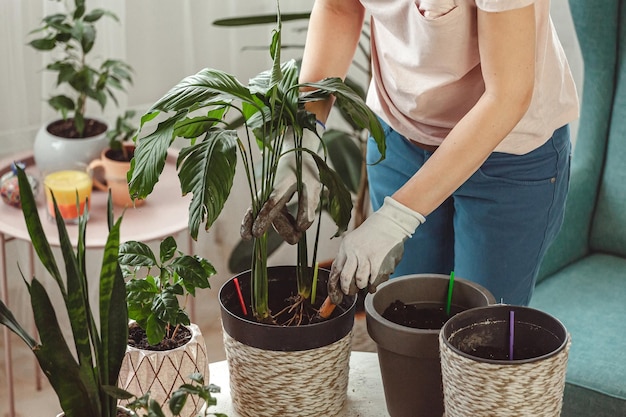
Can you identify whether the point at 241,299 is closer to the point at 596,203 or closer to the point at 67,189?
the point at 67,189

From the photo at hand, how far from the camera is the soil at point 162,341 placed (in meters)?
1.13

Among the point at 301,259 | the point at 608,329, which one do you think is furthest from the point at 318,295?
the point at 608,329

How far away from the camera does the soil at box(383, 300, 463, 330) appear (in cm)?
119

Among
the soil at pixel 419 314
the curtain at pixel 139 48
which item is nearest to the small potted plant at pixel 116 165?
the curtain at pixel 139 48

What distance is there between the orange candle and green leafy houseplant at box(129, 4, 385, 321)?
0.85m

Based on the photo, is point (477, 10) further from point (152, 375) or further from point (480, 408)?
point (152, 375)

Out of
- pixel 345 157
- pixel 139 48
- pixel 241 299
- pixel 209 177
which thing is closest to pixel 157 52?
pixel 139 48

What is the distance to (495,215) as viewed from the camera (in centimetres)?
144

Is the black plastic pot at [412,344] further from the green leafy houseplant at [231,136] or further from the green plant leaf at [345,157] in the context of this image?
the green plant leaf at [345,157]

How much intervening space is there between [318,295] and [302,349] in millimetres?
137

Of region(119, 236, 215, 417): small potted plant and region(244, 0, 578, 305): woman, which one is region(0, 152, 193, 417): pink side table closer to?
region(244, 0, 578, 305): woman

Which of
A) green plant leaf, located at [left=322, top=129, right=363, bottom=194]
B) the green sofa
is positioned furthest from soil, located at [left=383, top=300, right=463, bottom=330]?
green plant leaf, located at [left=322, top=129, right=363, bottom=194]

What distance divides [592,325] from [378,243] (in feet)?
2.53

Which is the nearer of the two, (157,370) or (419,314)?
(157,370)
